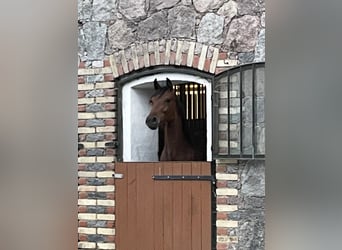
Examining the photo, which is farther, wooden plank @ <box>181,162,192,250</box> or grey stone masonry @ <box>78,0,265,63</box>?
wooden plank @ <box>181,162,192,250</box>

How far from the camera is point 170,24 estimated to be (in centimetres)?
255

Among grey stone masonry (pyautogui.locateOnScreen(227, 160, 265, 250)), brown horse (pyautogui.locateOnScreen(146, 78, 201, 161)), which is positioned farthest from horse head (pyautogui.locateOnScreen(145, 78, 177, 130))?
grey stone masonry (pyautogui.locateOnScreen(227, 160, 265, 250))

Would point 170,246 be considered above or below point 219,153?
below

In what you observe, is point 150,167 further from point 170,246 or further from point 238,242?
point 238,242

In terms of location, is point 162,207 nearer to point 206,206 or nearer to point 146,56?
point 206,206

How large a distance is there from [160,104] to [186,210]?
1.70ft

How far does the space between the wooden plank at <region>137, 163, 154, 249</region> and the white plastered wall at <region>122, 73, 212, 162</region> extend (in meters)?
0.11

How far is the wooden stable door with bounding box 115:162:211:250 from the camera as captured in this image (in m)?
2.53

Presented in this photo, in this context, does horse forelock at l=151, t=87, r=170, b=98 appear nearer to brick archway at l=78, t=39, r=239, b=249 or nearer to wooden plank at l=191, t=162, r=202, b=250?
brick archway at l=78, t=39, r=239, b=249

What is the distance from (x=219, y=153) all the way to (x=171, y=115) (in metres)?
0.38

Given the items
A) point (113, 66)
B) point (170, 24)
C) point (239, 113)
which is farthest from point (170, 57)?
point (239, 113)

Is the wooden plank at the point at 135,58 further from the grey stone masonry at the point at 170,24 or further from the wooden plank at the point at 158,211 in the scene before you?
the wooden plank at the point at 158,211
